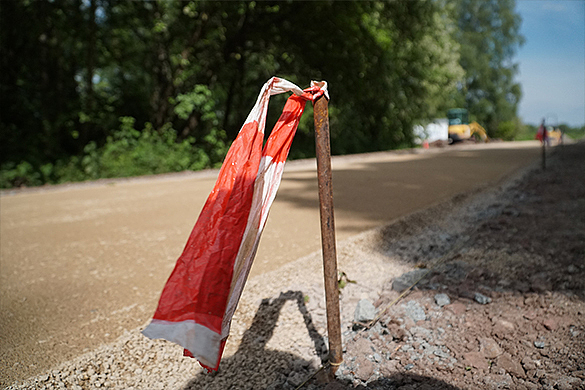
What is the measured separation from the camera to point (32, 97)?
450 inches

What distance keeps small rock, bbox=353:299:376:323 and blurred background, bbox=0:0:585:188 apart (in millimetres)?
8798

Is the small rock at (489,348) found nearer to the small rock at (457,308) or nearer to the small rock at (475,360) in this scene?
the small rock at (475,360)

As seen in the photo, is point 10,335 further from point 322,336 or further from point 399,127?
point 399,127

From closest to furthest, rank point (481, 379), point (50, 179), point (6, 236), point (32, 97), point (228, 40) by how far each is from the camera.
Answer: point (481, 379), point (6, 236), point (50, 179), point (32, 97), point (228, 40)

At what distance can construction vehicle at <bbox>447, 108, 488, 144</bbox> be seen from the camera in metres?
24.6

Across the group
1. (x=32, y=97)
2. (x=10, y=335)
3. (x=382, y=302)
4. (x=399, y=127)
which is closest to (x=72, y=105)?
(x=32, y=97)

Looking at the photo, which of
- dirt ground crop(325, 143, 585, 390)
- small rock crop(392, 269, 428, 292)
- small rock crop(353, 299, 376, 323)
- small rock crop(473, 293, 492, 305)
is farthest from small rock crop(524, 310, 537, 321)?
small rock crop(353, 299, 376, 323)

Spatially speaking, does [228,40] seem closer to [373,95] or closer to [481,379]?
[373,95]

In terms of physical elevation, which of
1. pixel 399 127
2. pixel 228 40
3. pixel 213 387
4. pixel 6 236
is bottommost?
pixel 213 387

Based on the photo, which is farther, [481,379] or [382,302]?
[382,302]

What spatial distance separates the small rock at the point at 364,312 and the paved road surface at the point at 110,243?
95cm

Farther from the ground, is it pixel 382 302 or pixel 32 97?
pixel 32 97

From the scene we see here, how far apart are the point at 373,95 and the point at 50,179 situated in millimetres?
10974

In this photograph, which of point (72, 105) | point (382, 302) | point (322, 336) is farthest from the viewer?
point (72, 105)
